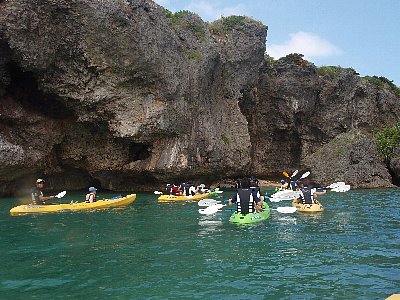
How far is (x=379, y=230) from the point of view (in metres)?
14.1

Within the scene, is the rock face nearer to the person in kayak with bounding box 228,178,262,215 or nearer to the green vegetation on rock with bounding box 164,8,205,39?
the green vegetation on rock with bounding box 164,8,205,39

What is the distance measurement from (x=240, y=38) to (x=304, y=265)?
33.4m

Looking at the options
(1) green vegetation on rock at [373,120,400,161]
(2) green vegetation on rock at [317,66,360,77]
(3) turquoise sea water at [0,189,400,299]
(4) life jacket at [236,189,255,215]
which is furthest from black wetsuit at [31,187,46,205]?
(2) green vegetation on rock at [317,66,360,77]

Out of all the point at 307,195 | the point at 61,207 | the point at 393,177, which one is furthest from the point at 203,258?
the point at 393,177

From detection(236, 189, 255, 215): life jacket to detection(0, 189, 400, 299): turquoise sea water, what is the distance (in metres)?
0.70

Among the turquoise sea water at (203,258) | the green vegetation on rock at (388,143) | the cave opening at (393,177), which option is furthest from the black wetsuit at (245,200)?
the cave opening at (393,177)

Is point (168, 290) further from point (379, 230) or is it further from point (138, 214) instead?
point (138, 214)

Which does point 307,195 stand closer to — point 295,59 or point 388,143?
point 388,143

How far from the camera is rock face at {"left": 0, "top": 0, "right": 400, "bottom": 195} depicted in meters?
28.2

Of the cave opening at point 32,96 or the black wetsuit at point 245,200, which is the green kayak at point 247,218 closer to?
the black wetsuit at point 245,200

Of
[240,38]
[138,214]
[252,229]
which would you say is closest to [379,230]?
[252,229]

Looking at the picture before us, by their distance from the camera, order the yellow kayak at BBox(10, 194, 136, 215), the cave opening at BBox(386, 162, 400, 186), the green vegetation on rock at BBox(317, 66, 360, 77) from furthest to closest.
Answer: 1. the green vegetation on rock at BBox(317, 66, 360, 77)
2. the cave opening at BBox(386, 162, 400, 186)
3. the yellow kayak at BBox(10, 194, 136, 215)

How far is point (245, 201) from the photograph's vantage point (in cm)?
1559

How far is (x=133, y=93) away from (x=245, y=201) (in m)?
18.8
